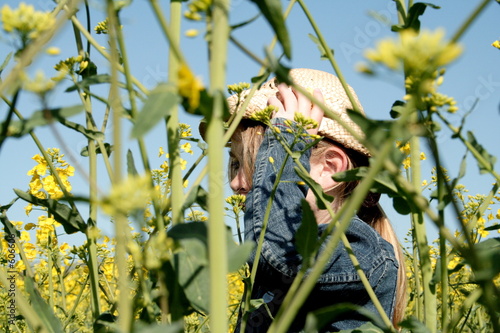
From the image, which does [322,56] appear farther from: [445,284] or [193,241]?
[193,241]

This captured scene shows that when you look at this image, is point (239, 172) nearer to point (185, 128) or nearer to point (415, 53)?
point (185, 128)

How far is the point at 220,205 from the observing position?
59 cm

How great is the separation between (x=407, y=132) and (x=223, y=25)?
22 centimetres

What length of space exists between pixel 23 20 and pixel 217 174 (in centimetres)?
26

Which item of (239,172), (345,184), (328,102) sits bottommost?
(345,184)

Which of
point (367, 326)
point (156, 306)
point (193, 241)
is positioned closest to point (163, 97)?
point (193, 241)

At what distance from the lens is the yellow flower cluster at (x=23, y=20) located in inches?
25.2

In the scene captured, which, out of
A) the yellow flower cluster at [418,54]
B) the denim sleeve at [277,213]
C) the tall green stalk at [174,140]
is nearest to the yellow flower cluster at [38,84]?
the tall green stalk at [174,140]

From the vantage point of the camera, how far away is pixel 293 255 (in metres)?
1.99

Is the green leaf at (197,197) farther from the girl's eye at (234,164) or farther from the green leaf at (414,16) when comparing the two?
the girl's eye at (234,164)

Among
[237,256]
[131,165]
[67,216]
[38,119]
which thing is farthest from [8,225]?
[237,256]

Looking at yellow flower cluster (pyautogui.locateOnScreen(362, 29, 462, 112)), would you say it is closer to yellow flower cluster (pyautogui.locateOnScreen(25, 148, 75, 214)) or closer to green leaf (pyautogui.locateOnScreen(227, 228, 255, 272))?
green leaf (pyautogui.locateOnScreen(227, 228, 255, 272))

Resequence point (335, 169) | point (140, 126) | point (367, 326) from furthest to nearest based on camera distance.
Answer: point (335, 169) → point (367, 326) → point (140, 126)

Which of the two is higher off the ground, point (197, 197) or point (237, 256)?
point (197, 197)
